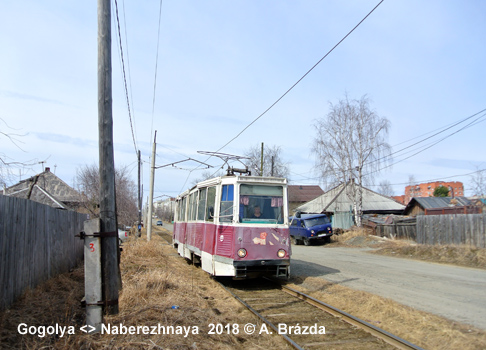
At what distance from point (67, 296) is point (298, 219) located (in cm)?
2402

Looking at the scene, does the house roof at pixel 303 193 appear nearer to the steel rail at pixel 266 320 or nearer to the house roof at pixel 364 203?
the house roof at pixel 364 203

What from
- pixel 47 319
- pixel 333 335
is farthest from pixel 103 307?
pixel 333 335

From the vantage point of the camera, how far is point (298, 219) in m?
30.2

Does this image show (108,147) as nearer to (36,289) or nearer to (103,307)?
(103,307)

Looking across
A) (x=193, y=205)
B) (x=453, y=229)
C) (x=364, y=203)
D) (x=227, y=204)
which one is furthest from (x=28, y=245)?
(x=364, y=203)

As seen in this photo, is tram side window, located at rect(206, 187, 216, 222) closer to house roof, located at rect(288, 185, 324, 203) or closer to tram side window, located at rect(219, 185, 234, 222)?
tram side window, located at rect(219, 185, 234, 222)

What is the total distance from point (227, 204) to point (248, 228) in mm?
844

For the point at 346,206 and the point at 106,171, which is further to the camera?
the point at 346,206

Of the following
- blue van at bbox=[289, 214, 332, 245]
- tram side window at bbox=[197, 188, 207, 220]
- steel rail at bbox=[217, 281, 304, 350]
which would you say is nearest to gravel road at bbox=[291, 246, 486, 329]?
steel rail at bbox=[217, 281, 304, 350]

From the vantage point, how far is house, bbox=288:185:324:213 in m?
66.8

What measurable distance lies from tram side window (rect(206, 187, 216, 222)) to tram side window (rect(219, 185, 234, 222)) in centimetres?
41

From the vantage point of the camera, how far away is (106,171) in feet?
17.1

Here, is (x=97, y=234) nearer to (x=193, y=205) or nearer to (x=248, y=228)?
(x=248, y=228)

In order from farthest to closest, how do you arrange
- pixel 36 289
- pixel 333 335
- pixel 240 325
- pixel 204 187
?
pixel 204 187
pixel 36 289
pixel 240 325
pixel 333 335
